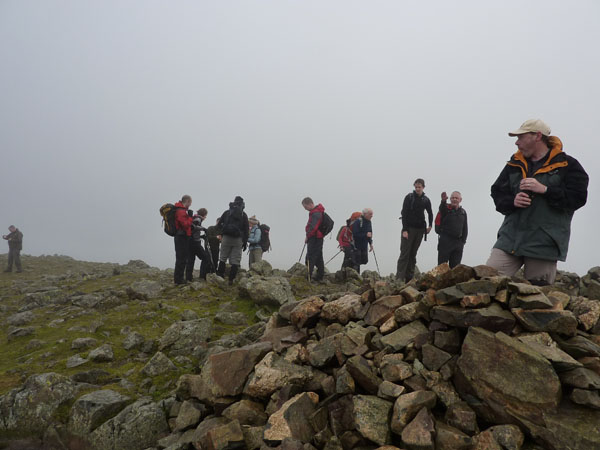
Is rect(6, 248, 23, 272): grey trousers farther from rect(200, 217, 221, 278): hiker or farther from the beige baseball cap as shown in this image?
the beige baseball cap

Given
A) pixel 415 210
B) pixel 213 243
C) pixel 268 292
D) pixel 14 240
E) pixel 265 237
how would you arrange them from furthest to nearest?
1. pixel 14 240
2. pixel 265 237
3. pixel 213 243
4. pixel 415 210
5. pixel 268 292

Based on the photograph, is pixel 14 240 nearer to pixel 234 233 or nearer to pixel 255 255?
pixel 255 255

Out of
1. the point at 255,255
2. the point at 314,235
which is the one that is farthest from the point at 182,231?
the point at 314,235

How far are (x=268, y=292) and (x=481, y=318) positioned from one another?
8.34m

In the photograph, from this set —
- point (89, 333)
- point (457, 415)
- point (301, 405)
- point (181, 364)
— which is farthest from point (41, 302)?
point (457, 415)

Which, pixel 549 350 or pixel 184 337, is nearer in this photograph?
pixel 549 350

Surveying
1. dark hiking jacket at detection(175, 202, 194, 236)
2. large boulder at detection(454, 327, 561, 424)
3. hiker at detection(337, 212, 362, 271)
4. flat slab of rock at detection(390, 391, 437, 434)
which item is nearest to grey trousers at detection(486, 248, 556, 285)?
large boulder at detection(454, 327, 561, 424)

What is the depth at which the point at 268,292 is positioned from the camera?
39.2 feet

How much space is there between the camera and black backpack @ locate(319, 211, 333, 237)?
52.5 ft

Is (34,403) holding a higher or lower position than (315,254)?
lower

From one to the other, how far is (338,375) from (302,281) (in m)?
12.3

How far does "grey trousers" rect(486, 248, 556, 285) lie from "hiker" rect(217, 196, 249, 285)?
456 inches

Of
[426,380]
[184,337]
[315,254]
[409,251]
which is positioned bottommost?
[184,337]

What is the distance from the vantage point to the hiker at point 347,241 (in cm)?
1834
